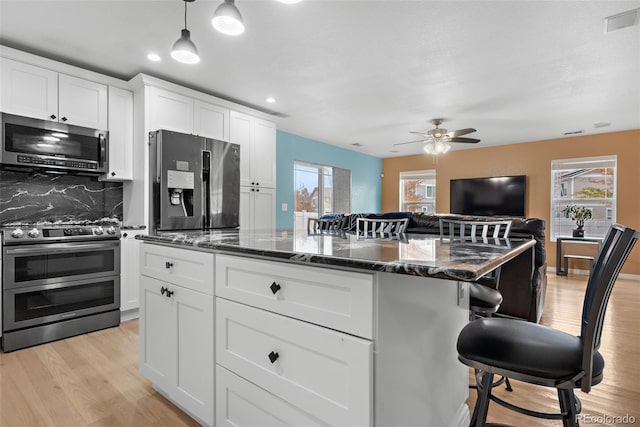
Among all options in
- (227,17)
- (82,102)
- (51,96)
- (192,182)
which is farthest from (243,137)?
(227,17)

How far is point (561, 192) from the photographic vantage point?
6.00m

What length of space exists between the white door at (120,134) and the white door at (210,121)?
64cm

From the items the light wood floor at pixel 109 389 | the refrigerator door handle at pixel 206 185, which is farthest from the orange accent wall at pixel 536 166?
the refrigerator door handle at pixel 206 185

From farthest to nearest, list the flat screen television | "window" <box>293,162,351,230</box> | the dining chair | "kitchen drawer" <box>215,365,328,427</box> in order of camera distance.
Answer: the flat screen television < "window" <box>293,162,351,230</box> < "kitchen drawer" <box>215,365,328,427</box> < the dining chair

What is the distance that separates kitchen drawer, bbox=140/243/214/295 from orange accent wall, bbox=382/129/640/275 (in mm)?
6489

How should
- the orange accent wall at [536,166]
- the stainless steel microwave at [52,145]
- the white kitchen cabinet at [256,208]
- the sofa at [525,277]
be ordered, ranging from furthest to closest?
the orange accent wall at [536,166], the white kitchen cabinet at [256,208], the sofa at [525,277], the stainless steel microwave at [52,145]

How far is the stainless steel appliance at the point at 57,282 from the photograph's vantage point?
2.51m

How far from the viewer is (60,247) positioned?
8.95ft

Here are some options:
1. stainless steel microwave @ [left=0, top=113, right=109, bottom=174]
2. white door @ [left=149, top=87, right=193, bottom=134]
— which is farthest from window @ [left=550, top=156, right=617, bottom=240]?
stainless steel microwave @ [left=0, top=113, right=109, bottom=174]

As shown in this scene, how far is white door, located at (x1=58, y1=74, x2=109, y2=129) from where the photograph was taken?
2.97 m

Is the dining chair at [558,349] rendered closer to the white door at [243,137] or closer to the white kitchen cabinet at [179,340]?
the white kitchen cabinet at [179,340]

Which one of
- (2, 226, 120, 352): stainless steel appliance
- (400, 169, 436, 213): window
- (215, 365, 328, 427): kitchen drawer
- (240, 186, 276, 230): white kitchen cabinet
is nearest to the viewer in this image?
(215, 365, 328, 427): kitchen drawer

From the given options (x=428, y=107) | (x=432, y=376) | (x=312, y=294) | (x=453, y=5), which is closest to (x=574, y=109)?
(x=428, y=107)

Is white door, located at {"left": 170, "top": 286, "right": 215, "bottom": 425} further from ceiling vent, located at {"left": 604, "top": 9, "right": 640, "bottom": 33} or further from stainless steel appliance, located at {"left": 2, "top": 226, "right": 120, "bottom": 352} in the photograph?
ceiling vent, located at {"left": 604, "top": 9, "right": 640, "bottom": 33}
